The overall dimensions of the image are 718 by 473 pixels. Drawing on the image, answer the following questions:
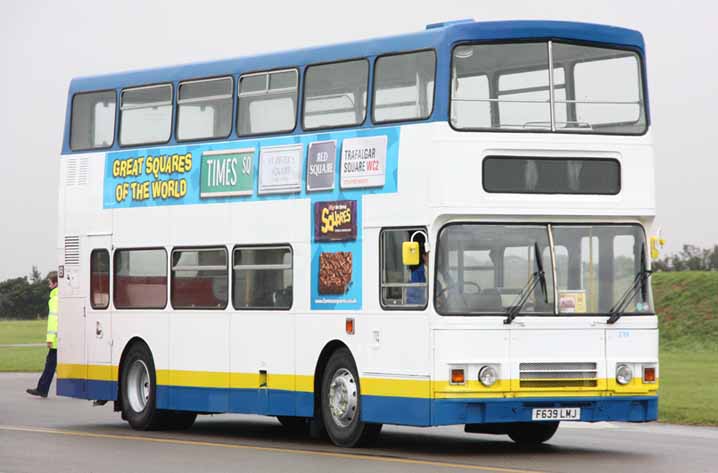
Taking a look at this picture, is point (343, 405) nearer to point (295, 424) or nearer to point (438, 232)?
point (438, 232)

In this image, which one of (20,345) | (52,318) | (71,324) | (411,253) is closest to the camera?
(411,253)

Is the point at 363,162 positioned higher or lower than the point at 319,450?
higher

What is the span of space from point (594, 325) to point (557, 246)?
91 centimetres

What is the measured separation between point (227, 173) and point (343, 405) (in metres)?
3.63

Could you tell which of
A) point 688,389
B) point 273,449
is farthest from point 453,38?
point 688,389

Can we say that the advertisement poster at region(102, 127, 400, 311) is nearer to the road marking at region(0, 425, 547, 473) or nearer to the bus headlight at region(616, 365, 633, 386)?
the road marking at region(0, 425, 547, 473)

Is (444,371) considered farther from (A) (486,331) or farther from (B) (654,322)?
(B) (654,322)

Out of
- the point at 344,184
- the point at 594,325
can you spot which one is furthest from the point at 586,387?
the point at 344,184

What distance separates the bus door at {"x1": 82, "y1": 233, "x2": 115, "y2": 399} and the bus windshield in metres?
6.78

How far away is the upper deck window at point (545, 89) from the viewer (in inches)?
711

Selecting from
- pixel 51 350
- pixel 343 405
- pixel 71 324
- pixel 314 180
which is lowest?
pixel 343 405

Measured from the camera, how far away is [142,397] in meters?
22.8

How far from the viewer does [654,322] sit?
60.8 ft

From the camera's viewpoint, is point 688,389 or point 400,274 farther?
point 688,389
